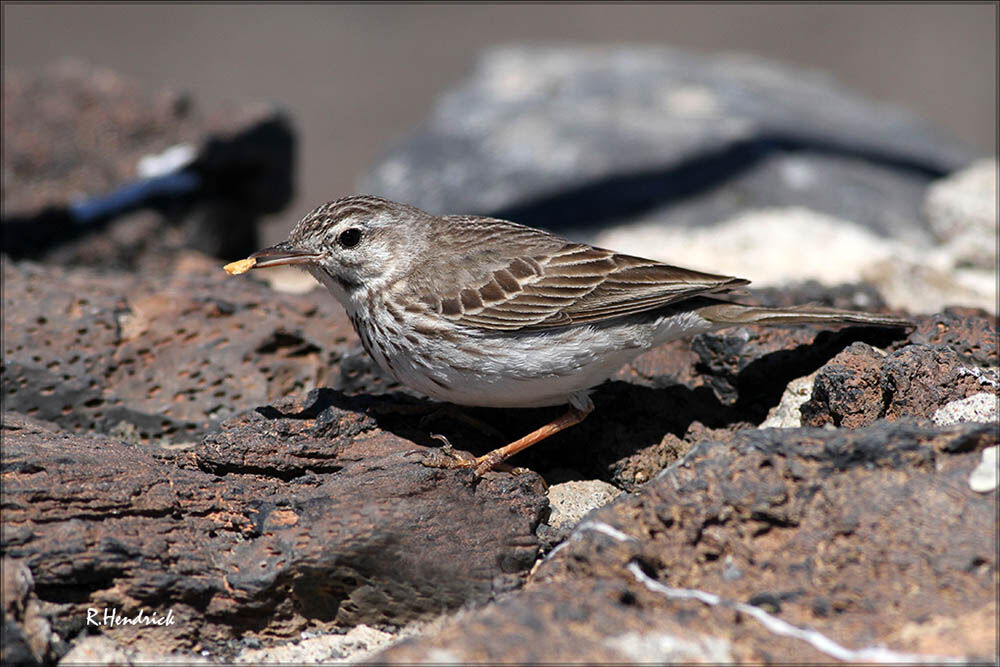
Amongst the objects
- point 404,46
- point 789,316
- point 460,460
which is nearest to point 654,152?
point 789,316

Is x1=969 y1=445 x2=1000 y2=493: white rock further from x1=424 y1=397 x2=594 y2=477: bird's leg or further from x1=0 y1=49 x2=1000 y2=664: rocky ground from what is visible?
x1=424 y1=397 x2=594 y2=477: bird's leg

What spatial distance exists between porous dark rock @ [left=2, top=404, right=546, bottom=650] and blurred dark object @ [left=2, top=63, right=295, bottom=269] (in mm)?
5789

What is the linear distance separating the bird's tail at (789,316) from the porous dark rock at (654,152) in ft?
16.5

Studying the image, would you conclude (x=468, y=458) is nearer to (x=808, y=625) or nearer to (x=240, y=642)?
(x=240, y=642)

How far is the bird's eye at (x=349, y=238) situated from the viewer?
6113mm

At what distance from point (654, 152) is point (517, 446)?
716 centimetres

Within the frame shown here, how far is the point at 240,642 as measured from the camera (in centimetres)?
478

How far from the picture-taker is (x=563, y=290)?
6.16 meters

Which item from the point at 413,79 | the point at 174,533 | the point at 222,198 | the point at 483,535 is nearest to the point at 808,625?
the point at 483,535

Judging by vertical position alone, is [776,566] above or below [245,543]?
above

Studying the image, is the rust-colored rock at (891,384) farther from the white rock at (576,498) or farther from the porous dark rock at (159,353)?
the porous dark rock at (159,353)

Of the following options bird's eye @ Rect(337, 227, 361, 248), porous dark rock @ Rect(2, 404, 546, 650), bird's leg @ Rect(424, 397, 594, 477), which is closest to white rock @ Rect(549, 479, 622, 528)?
bird's leg @ Rect(424, 397, 594, 477)

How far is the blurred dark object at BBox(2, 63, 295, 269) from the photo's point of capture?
34.5ft
